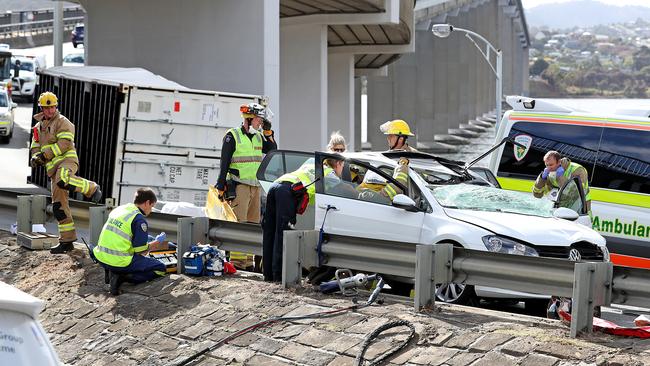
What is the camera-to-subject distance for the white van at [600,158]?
47.4 ft

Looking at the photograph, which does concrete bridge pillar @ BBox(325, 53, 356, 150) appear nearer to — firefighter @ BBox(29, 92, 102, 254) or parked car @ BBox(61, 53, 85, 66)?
parked car @ BBox(61, 53, 85, 66)

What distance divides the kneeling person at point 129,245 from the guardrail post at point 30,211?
292cm

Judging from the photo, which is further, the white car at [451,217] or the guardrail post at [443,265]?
the white car at [451,217]

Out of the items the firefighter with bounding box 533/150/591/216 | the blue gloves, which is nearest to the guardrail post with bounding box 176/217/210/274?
the blue gloves

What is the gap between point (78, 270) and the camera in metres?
13.4

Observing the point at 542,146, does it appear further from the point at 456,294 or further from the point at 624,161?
the point at 456,294

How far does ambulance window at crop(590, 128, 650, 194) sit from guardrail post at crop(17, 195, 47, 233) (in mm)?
6396

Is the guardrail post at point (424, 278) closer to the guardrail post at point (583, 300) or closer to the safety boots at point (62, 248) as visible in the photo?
the guardrail post at point (583, 300)

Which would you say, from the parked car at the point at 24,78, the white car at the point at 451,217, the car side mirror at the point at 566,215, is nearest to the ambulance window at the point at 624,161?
the white car at the point at 451,217

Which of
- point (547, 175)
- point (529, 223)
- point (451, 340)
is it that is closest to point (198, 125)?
point (547, 175)

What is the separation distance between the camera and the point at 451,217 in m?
11.6

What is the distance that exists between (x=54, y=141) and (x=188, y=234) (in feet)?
7.04

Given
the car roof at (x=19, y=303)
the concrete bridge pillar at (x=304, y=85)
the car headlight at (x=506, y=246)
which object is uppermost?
the concrete bridge pillar at (x=304, y=85)

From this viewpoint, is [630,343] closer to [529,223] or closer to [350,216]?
[529,223]
